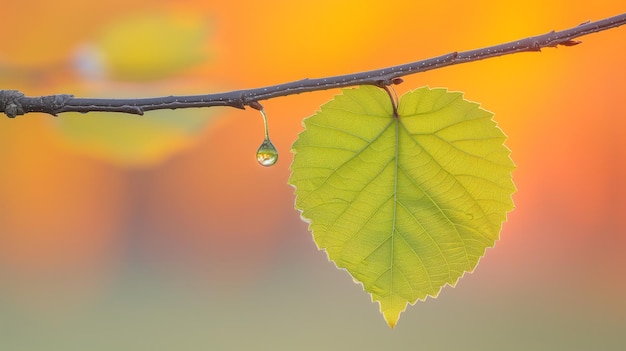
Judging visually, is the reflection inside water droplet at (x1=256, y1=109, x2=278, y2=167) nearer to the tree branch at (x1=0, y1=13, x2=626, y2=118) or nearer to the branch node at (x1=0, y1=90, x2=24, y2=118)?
the tree branch at (x1=0, y1=13, x2=626, y2=118)

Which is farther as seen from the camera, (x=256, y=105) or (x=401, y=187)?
(x=401, y=187)

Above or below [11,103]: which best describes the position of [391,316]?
below

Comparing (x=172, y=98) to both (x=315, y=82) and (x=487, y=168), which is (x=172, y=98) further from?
(x=487, y=168)

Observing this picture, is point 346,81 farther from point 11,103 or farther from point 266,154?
point 11,103

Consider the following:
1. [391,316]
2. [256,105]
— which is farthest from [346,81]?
[391,316]

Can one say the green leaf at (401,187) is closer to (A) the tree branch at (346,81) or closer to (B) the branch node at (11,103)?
(A) the tree branch at (346,81)

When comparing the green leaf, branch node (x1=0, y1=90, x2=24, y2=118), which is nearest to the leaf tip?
the green leaf

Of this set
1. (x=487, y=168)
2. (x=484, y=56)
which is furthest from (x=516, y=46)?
(x=487, y=168)
